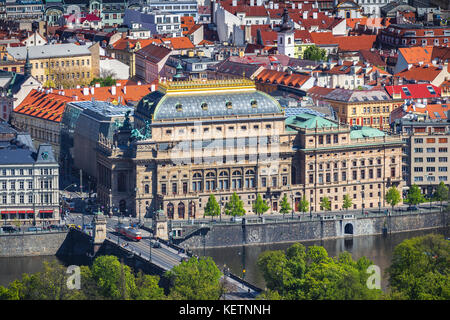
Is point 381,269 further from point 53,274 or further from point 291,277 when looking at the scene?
point 53,274

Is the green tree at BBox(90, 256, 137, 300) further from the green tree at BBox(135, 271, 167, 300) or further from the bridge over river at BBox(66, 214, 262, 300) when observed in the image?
the bridge over river at BBox(66, 214, 262, 300)

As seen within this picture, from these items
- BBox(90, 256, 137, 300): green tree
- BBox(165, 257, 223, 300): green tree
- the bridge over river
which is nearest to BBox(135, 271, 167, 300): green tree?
BBox(90, 256, 137, 300): green tree

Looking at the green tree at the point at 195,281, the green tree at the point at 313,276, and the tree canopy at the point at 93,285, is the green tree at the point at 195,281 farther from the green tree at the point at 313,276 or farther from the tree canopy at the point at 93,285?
the green tree at the point at 313,276

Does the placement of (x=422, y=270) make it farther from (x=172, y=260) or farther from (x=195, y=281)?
(x=172, y=260)
